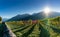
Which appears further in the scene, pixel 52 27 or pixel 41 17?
pixel 41 17

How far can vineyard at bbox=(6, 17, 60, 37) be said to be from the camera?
→ 2479 millimetres

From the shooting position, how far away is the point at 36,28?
258cm

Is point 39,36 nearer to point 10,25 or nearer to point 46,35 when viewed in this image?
point 46,35

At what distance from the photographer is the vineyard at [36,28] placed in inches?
97.6

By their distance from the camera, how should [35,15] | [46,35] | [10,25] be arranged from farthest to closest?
[35,15] < [10,25] < [46,35]

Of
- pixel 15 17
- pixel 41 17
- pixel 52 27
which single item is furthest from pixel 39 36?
pixel 15 17

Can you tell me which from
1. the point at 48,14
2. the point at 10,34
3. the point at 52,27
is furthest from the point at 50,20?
the point at 10,34

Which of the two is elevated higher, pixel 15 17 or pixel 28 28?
pixel 15 17

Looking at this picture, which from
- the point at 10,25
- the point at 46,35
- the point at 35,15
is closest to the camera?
the point at 46,35

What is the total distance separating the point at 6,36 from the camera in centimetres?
260

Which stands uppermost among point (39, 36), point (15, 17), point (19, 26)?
point (15, 17)

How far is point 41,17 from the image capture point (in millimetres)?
2844

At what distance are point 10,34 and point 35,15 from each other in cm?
69

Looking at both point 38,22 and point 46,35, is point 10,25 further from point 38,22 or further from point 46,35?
point 46,35
